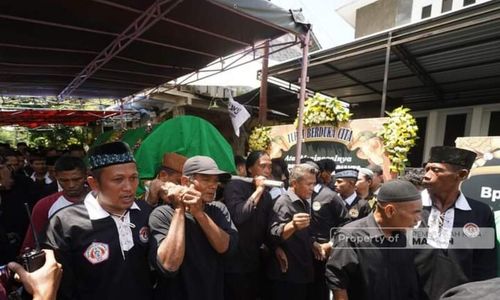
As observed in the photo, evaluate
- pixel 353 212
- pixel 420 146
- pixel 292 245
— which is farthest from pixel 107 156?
pixel 420 146

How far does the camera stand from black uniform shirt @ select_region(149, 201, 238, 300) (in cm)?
181

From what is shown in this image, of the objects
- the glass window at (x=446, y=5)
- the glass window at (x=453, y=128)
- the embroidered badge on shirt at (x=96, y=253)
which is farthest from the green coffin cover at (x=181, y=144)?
the glass window at (x=446, y=5)

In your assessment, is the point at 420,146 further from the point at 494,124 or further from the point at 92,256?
the point at 92,256

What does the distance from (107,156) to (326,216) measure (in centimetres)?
243

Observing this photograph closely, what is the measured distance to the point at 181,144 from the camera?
316cm

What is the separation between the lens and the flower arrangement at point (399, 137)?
404cm

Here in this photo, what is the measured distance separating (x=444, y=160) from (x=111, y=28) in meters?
4.01

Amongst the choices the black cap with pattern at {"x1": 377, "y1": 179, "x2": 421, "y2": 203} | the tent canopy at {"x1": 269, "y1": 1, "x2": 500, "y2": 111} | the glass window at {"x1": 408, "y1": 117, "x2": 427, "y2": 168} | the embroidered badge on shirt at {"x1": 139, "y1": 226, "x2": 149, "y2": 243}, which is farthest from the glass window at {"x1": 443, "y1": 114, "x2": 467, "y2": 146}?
the embroidered badge on shirt at {"x1": 139, "y1": 226, "x2": 149, "y2": 243}

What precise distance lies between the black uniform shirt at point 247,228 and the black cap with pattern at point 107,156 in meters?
1.27

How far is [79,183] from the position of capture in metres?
2.71

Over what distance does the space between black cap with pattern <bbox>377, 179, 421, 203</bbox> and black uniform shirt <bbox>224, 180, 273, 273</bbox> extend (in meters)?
1.23

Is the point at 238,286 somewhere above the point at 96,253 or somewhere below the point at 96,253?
below

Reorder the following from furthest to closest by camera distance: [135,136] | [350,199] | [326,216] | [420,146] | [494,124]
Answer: [420,146] < [494,124] < [135,136] < [350,199] < [326,216]

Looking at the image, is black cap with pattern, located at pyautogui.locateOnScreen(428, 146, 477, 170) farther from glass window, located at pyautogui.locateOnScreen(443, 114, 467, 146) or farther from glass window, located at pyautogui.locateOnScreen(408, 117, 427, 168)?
glass window, located at pyautogui.locateOnScreen(408, 117, 427, 168)
